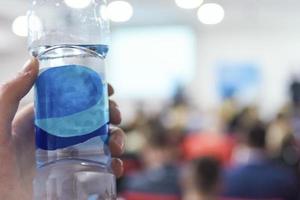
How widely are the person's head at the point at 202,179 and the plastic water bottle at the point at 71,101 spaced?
6.05 feet

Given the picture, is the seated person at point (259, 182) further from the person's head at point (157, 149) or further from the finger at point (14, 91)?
the finger at point (14, 91)

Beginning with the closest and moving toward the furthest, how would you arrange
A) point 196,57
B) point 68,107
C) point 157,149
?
point 68,107 → point 157,149 → point 196,57

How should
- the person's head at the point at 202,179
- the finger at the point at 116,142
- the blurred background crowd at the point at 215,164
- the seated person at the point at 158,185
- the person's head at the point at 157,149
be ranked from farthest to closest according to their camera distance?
the person's head at the point at 157,149 → the seated person at the point at 158,185 → the blurred background crowd at the point at 215,164 → the person's head at the point at 202,179 → the finger at the point at 116,142

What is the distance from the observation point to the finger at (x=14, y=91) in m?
1.08

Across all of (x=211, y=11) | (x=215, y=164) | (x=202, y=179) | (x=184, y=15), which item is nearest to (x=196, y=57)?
(x=184, y=15)

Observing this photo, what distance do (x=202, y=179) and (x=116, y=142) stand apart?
1952 millimetres

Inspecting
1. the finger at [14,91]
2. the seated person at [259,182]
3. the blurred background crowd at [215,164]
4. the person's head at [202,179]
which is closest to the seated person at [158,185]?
the blurred background crowd at [215,164]

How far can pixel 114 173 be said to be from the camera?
123 cm

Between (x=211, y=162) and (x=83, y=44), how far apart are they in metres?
2.12

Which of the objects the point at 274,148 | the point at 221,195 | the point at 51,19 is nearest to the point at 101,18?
the point at 51,19

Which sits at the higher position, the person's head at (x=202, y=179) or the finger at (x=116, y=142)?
the finger at (x=116, y=142)

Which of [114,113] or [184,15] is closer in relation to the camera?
[114,113]

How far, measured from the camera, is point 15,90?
1096mm

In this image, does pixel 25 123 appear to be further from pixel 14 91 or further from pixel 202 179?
pixel 202 179
